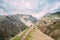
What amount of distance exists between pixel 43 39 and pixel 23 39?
32.5 metres

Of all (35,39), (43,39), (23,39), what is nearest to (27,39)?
(23,39)

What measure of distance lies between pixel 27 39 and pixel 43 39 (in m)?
29.4

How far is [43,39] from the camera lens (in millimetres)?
158875

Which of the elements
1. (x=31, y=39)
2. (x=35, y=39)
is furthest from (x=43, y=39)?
(x=31, y=39)

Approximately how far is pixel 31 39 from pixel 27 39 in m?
4.29

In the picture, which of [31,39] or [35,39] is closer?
[31,39]

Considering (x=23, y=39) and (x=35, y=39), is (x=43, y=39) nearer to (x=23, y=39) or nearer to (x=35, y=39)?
(x=35, y=39)

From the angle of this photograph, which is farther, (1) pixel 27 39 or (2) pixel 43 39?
(2) pixel 43 39

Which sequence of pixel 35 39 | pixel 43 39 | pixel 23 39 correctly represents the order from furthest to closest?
1. pixel 43 39
2. pixel 35 39
3. pixel 23 39

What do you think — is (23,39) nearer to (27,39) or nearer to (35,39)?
(27,39)

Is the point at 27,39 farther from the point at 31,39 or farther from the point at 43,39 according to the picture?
the point at 43,39

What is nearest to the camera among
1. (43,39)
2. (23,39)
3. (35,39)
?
(23,39)

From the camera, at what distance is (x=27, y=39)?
134 m

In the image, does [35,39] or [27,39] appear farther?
[35,39]
